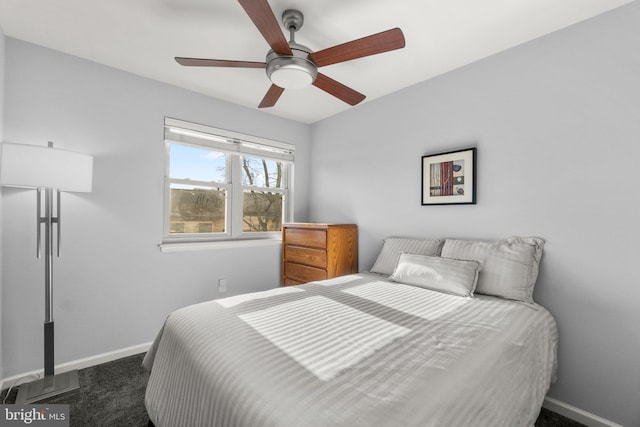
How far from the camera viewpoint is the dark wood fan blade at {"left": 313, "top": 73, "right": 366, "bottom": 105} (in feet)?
6.21

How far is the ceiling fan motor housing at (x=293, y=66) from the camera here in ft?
5.39

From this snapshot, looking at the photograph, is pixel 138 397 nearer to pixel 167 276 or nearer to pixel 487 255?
pixel 167 276

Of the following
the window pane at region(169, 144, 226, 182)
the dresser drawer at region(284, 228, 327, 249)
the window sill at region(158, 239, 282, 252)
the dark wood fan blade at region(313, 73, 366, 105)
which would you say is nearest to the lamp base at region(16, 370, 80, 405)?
the window sill at region(158, 239, 282, 252)

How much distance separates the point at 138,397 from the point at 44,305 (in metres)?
1.03

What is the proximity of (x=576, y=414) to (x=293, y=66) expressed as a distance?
107 inches

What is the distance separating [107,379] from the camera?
6.80 feet

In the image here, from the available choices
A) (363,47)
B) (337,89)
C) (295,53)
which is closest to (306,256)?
(337,89)

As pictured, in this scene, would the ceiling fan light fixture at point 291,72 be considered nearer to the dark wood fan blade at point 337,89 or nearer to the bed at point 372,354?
the dark wood fan blade at point 337,89

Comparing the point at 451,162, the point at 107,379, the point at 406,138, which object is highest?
the point at 406,138

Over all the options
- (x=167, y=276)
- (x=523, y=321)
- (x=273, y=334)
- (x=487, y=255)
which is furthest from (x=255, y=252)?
(x=523, y=321)

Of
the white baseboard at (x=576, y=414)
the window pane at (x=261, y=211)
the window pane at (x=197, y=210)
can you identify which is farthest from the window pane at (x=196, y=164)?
the white baseboard at (x=576, y=414)

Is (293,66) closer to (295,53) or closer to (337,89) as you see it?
(295,53)

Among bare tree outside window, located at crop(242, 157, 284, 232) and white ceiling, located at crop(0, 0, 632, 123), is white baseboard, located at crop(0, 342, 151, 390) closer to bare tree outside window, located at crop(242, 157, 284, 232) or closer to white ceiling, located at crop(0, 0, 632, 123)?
bare tree outside window, located at crop(242, 157, 284, 232)

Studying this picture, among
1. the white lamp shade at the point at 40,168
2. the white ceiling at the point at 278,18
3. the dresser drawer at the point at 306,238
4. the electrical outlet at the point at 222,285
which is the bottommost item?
the electrical outlet at the point at 222,285
